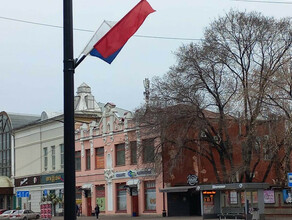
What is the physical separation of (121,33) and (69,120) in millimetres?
1823

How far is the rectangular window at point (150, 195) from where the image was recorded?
55406 mm

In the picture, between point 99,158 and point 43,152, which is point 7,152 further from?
point 99,158

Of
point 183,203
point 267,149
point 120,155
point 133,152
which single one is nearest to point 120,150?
point 120,155

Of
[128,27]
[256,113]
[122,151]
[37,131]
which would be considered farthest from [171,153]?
[128,27]

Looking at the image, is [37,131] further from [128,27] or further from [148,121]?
[128,27]

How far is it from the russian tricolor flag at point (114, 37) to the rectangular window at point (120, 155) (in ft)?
165

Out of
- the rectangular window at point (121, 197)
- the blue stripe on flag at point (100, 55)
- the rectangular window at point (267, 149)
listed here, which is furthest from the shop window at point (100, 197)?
the blue stripe on flag at point (100, 55)

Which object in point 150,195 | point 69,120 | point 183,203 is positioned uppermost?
point 69,120

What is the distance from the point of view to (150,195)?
183 feet

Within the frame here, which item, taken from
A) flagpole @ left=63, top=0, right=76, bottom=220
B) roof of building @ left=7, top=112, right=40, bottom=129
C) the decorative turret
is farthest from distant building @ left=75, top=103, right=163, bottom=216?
flagpole @ left=63, top=0, right=76, bottom=220

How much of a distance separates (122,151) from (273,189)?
21.3 metres

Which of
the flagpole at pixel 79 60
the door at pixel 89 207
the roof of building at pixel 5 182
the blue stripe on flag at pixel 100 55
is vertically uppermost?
the blue stripe on flag at pixel 100 55

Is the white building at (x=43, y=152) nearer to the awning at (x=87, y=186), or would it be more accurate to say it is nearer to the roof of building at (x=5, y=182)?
the roof of building at (x=5, y=182)

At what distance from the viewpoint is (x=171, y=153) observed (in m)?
45.9
